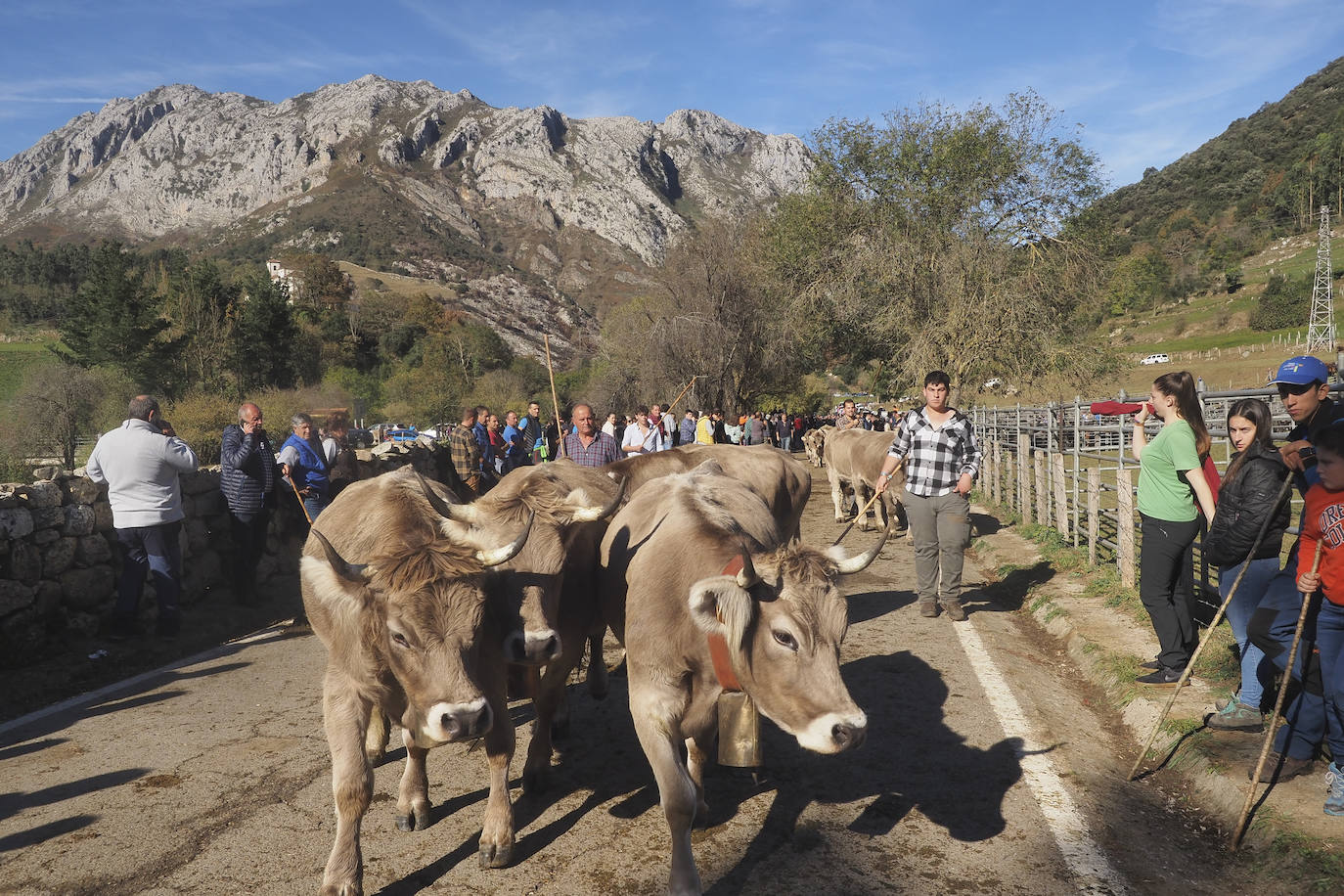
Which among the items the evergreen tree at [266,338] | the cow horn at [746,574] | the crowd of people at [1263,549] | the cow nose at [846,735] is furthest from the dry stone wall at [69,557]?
the evergreen tree at [266,338]

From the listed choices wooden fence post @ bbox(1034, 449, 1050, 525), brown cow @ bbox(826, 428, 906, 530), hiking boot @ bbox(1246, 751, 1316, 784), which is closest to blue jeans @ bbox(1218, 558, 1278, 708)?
hiking boot @ bbox(1246, 751, 1316, 784)

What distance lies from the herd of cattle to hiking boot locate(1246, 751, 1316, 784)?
2.12 meters

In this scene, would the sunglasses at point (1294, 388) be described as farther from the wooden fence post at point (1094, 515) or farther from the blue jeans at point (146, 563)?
the blue jeans at point (146, 563)

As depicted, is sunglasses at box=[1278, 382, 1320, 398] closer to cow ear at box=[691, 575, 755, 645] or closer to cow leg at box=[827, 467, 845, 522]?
cow ear at box=[691, 575, 755, 645]

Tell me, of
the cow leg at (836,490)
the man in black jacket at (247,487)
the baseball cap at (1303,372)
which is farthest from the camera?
the cow leg at (836,490)

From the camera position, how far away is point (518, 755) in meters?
4.66

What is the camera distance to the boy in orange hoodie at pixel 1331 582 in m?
3.38

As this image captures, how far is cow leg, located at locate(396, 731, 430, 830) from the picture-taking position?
376 centimetres

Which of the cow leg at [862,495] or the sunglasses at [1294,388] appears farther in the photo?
the cow leg at [862,495]

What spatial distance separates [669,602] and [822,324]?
23.2 m

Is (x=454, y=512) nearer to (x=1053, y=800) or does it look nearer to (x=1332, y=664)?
(x=1053, y=800)

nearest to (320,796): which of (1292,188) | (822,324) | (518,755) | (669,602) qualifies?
(518,755)

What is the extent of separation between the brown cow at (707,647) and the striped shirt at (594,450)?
15.6 feet

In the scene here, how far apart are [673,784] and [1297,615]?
320 cm
